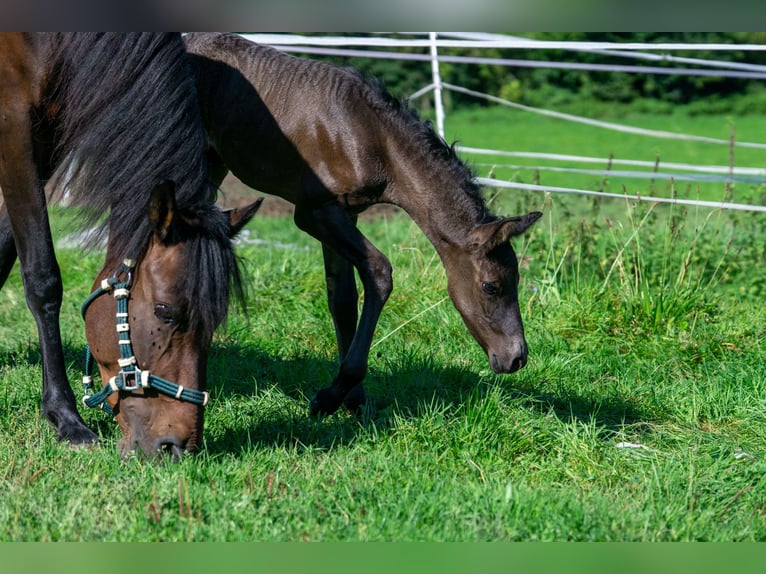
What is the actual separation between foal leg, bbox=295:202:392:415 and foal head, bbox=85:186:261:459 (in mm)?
1040

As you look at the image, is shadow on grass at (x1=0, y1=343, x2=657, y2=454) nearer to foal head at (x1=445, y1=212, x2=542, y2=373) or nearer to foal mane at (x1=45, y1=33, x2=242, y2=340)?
foal head at (x1=445, y1=212, x2=542, y2=373)

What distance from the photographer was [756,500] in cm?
397

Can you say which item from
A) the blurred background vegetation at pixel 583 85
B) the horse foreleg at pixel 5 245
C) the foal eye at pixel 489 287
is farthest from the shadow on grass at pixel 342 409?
the blurred background vegetation at pixel 583 85

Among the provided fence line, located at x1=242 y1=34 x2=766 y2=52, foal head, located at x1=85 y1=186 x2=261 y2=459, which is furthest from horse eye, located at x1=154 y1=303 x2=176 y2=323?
fence line, located at x1=242 y1=34 x2=766 y2=52

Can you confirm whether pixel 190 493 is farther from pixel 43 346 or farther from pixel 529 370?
pixel 529 370

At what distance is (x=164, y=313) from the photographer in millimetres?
3760

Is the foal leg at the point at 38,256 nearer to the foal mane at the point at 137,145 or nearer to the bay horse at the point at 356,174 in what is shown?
the foal mane at the point at 137,145

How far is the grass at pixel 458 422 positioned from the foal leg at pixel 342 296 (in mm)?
265

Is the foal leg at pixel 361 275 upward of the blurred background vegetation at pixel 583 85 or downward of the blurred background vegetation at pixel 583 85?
downward

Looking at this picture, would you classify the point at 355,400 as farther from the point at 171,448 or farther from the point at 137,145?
the point at 137,145

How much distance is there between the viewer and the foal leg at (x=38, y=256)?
4.33 m

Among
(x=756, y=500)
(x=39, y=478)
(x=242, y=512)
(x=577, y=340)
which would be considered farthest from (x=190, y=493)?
(x=577, y=340)

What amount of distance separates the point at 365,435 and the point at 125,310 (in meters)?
1.36

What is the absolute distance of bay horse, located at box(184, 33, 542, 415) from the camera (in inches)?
190
